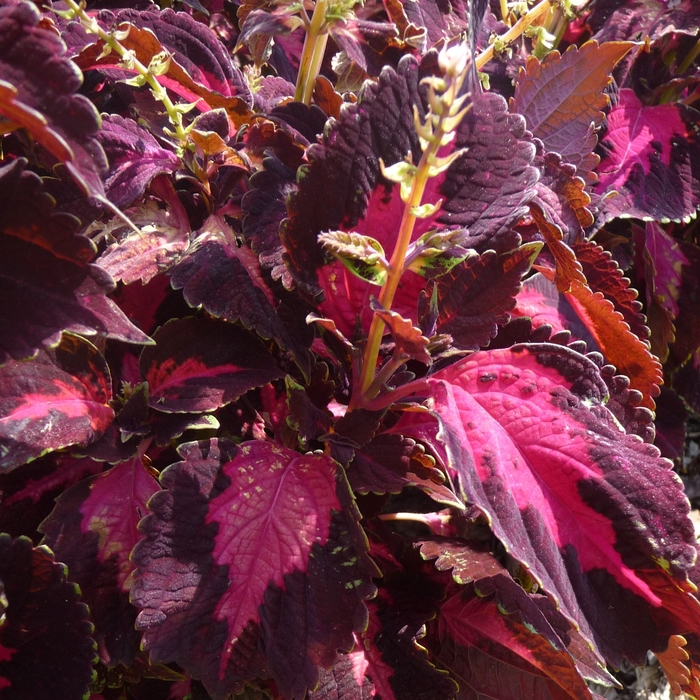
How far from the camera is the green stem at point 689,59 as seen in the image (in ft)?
4.14

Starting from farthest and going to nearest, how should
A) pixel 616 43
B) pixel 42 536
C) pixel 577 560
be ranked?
pixel 616 43 < pixel 42 536 < pixel 577 560

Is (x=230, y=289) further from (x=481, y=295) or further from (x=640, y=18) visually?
(x=640, y=18)

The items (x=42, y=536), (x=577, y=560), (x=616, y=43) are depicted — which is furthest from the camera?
(x=616, y=43)

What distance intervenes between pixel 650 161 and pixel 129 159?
2.66 feet

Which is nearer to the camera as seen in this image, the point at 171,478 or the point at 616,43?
the point at 171,478

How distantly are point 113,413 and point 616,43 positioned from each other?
780 millimetres

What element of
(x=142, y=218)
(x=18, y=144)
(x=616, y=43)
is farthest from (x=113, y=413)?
(x=616, y=43)

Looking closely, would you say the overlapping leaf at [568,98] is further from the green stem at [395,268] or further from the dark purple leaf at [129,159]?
the dark purple leaf at [129,159]

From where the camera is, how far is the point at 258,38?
2.75 feet

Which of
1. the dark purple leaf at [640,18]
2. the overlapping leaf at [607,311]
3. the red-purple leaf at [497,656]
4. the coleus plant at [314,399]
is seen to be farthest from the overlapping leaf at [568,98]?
the red-purple leaf at [497,656]

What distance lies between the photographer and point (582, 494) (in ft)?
2.25

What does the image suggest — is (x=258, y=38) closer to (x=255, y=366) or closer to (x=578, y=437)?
(x=255, y=366)

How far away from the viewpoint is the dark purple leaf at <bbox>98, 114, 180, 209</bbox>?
757 millimetres

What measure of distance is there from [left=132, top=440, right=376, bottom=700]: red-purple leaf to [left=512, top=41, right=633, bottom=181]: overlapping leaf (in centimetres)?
57
